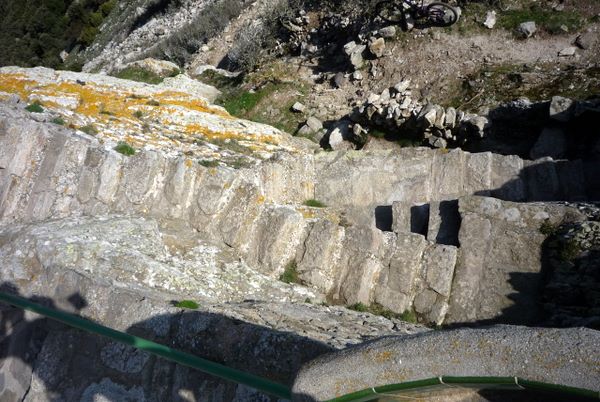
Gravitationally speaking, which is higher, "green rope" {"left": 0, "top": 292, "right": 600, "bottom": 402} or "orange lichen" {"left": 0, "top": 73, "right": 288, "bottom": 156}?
"orange lichen" {"left": 0, "top": 73, "right": 288, "bottom": 156}

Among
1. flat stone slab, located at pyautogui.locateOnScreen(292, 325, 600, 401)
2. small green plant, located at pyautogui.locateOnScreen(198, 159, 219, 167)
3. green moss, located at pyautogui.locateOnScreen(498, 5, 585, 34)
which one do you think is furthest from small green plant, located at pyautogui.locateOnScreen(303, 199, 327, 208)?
green moss, located at pyautogui.locateOnScreen(498, 5, 585, 34)

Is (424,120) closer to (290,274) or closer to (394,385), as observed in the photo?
(290,274)

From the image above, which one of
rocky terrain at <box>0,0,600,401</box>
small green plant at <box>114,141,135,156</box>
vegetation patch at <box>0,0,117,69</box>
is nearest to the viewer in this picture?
rocky terrain at <box>0,0,600,401</box>

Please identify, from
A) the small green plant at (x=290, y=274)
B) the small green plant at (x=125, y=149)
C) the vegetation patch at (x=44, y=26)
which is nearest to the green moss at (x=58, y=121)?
the small green plant at (x=125, y=149)

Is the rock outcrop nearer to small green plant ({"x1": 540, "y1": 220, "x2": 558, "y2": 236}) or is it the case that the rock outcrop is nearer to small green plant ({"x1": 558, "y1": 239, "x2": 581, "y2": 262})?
small green plant ({"x1": 540, "y1": 220, "x2": 558, "y2": 236})

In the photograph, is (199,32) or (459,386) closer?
(459,386)

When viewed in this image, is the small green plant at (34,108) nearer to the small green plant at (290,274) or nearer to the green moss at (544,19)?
the small green plant at (290,274)

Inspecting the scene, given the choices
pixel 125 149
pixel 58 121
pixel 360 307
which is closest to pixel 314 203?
pixel 360 307

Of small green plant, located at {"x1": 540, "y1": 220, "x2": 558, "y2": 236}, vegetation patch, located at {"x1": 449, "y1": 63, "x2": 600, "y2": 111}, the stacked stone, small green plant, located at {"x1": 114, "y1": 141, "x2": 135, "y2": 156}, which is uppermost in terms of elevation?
vegetation patch, located at {"x1": 449, "y1": 63, "x2": 600, "y2": 111}
